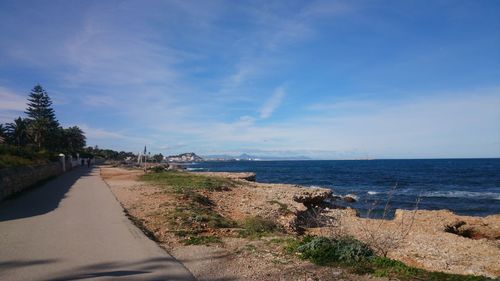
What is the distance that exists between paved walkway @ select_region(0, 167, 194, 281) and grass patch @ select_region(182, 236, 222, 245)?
2.66ft

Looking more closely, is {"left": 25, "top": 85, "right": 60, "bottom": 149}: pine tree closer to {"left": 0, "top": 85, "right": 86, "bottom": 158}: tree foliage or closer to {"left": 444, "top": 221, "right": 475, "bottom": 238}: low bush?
{"left": 0, "top": 85, "right": 86, "bottom": 158}: tree foliage

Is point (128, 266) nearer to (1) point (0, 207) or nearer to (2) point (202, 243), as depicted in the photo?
(2) point (202, 243)

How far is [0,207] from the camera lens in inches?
455

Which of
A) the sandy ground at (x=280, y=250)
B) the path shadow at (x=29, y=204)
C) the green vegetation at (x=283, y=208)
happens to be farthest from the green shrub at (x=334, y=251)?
the green vegetation at (x=283, y=208)

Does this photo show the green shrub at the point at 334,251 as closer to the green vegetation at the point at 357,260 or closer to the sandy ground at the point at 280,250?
the green vegetation at the point at 357,260

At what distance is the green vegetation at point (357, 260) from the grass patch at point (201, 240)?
157cm

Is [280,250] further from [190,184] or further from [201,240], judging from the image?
[190,184]

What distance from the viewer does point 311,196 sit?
2316 cm

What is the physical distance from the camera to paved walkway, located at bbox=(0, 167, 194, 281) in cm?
542

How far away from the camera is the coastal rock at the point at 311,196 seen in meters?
22.0

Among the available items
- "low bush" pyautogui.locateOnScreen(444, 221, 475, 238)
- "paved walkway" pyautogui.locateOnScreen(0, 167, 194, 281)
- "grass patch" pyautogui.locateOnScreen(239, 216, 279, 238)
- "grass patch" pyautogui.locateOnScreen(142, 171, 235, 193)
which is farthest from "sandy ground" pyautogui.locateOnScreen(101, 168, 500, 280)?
"grass patch" pyautogui.locateOnScreen(142, 171, 235, 193)

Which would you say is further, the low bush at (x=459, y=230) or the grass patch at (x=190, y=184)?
the grass patch at (x=190, y=184)

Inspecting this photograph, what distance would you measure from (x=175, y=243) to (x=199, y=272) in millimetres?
2248

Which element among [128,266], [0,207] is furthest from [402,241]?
[0,207]
